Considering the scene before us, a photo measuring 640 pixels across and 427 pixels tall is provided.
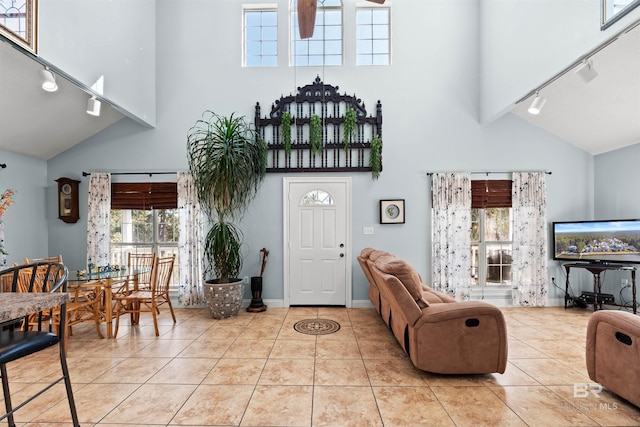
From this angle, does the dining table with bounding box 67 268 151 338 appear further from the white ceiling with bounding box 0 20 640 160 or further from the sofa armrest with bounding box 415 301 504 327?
the sofa armrest with bounding box 415 301 504 327

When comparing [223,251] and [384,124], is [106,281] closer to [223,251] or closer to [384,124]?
[223,251]

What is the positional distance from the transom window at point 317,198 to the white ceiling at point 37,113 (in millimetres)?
3248

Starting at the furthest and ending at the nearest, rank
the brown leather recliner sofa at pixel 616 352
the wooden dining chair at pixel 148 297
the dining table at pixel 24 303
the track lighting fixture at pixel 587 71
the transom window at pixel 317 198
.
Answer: the transom window at pixel 317 198, the wooden dining chair at pixel 148 297, the track lighting fixture at pixel 587 71, the brown leather recliner sofa at pixel 616 352, the dining table at pixel 24 303

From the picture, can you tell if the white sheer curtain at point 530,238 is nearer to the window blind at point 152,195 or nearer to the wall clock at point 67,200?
the window blind at point 152,195

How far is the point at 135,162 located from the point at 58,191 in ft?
4.12

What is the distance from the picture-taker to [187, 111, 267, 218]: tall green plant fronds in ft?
14.6

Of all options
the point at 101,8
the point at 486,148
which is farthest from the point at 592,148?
the point at 101,8

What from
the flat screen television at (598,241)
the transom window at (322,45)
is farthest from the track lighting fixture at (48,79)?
the flat screen television at (598,241)

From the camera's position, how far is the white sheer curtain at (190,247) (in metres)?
4.96

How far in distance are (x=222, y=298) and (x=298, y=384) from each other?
2122 millimetres

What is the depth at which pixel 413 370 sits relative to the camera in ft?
9.48

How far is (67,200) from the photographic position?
4.96m

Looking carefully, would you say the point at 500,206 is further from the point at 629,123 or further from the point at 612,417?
the point at 612,417

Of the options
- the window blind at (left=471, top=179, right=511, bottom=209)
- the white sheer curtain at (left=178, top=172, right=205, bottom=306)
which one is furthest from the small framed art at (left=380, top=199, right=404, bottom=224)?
the white sheer curtain at (left=178, top=172, right=205, bottom=306)
